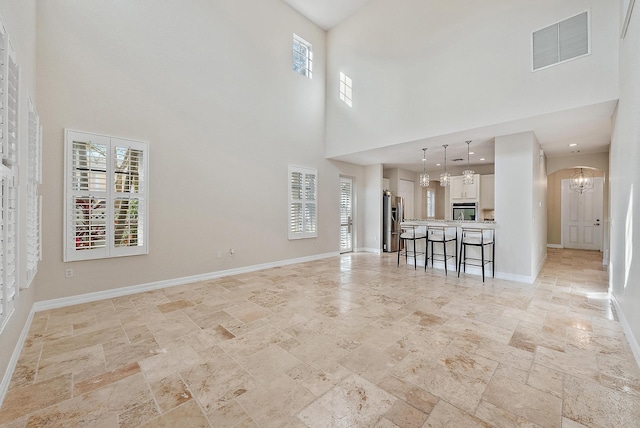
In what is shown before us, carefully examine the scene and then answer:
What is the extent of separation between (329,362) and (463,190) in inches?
274

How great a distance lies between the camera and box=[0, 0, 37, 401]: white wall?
1970 millimetres

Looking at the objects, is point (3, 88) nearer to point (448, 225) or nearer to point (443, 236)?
point (443, 236)

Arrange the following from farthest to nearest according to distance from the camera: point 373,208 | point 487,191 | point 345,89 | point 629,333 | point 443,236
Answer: point 373,208 → point 487,191 → point 345,89 → point 443,236 → point 629,333

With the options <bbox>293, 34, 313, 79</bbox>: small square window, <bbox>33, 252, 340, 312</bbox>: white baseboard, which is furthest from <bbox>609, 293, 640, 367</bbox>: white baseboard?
<bbox>293, 34, 313, 79</bbox>: small square window

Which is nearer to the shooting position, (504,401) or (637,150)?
(504,401)

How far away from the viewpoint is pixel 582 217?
27.7 ft

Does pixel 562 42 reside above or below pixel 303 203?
above

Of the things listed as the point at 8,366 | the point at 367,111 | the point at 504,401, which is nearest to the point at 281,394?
the point at 504,401

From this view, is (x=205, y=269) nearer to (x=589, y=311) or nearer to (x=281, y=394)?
(x=281, y=394)

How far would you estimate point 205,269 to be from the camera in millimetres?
4914

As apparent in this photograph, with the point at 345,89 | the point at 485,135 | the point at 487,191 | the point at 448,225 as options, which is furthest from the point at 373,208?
the point at 485,135

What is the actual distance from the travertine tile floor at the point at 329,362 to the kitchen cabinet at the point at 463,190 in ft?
12.7

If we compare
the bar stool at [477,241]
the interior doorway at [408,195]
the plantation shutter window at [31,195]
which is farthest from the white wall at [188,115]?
the interior doorway at [408,195]

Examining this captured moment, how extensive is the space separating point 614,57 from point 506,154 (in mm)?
1819
